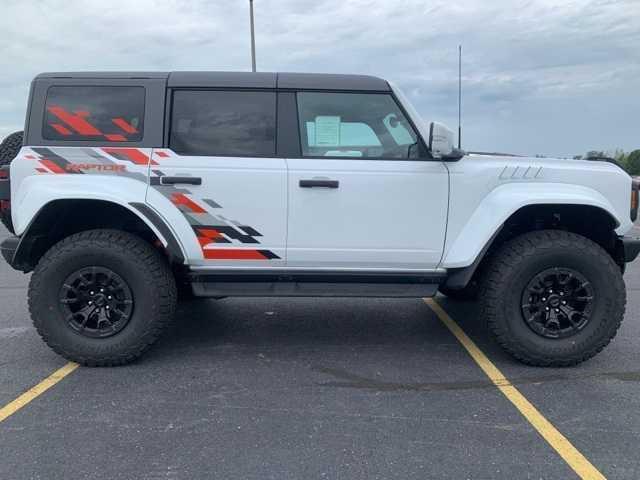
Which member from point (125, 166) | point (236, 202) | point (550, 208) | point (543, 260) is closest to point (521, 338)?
point (543, 260)

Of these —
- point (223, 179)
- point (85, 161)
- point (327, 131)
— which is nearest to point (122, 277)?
point (85, 161)

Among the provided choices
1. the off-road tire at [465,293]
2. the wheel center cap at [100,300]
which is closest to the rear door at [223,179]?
the wheel center cap at [100,300]

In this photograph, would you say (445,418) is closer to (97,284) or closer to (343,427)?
(343,427)

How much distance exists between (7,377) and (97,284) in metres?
0.88

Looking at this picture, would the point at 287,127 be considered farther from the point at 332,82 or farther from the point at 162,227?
the point at 162,227

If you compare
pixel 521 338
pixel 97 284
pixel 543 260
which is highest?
pixel 543 260

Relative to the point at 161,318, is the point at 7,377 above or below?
below

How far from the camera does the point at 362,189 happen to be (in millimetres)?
4105

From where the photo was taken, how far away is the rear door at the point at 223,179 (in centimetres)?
407

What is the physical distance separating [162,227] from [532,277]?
2.63 meters

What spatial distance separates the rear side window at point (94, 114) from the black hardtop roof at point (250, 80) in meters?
0.12

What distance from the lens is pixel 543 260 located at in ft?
13.5

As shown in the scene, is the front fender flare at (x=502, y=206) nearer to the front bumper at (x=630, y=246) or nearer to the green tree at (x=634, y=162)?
the front bumper at (x=630, y=246)

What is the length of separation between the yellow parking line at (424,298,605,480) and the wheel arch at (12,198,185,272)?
235cm
